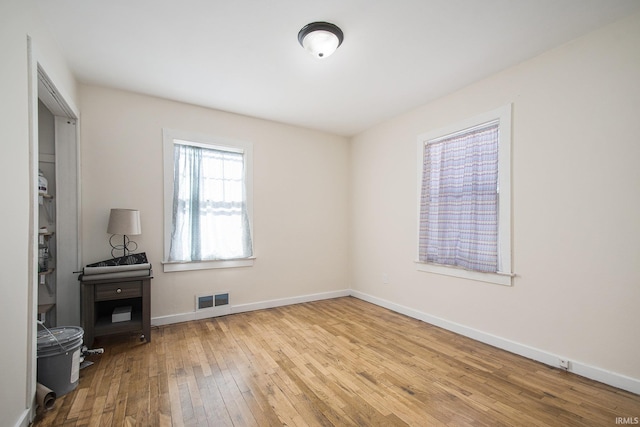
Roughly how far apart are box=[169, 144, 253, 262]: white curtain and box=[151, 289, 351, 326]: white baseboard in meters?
0.69

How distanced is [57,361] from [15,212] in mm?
1164

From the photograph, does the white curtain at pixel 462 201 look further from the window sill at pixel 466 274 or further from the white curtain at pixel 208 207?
the white curtain at pixel 208 207

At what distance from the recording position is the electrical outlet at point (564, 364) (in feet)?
7.63

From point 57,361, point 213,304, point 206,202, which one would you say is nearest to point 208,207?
point 206,202

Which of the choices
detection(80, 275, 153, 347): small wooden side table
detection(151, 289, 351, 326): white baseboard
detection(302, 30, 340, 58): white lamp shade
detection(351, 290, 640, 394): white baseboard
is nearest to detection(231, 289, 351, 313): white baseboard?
detection(151, 289, 351, 326): white baseboard

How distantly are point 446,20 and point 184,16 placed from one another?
6.40 ft

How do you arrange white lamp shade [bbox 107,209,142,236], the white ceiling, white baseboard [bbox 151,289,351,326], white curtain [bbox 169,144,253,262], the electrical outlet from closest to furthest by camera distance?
1. the white ceiling
2. the electrical outlet
3. white lamp shade [bbox 107,209,142,236]
4. white baseboard [bbox 151,289,351,326]
5. white curtain [bbox 169,144,253,262]

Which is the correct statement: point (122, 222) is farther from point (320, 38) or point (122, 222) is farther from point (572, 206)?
Result: point (572, 206)

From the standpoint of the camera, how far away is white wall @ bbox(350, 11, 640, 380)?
6.81 feet

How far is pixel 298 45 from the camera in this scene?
2408 mm

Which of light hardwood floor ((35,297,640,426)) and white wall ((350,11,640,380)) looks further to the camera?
white wall ((350,11,640,380))

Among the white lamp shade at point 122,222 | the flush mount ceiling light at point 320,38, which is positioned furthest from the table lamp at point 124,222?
the flush mount ceiling light at point 320,38

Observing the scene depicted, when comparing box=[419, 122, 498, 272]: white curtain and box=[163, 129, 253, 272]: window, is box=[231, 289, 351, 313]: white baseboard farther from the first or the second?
box=[419, 122, 498, 272]: white curtain

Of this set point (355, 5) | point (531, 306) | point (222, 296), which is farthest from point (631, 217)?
point (222, 296)
